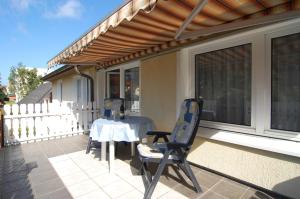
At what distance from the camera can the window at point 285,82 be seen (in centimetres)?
292

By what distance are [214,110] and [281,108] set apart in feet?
4.07

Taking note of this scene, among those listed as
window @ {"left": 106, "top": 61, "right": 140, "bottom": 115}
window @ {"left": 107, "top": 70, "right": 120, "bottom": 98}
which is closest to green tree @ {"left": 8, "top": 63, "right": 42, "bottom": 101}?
window @ {"left": 107, "top": 70, "right": 120, "bottom": 98}

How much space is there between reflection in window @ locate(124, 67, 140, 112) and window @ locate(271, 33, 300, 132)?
4.02 meters

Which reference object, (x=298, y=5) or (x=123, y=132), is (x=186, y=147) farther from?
(x=298, y=5)

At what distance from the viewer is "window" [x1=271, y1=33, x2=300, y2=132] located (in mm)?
2924

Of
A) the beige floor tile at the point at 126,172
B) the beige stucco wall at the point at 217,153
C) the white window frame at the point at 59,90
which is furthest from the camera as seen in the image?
the white window frame at the point at 59,90

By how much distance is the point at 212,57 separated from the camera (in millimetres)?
4082

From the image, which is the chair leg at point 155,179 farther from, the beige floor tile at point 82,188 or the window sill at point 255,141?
the window sill at point 255,141

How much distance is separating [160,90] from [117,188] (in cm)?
272

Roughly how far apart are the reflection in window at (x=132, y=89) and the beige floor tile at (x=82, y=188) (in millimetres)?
3227

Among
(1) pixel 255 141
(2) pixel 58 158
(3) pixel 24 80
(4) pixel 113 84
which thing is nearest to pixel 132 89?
(4) pixel 113 84

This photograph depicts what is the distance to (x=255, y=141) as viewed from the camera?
127 inches

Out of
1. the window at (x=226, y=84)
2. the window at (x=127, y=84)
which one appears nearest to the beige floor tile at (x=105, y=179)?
the window at (x=226, y=84)

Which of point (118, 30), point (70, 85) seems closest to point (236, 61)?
point (118, 30)
